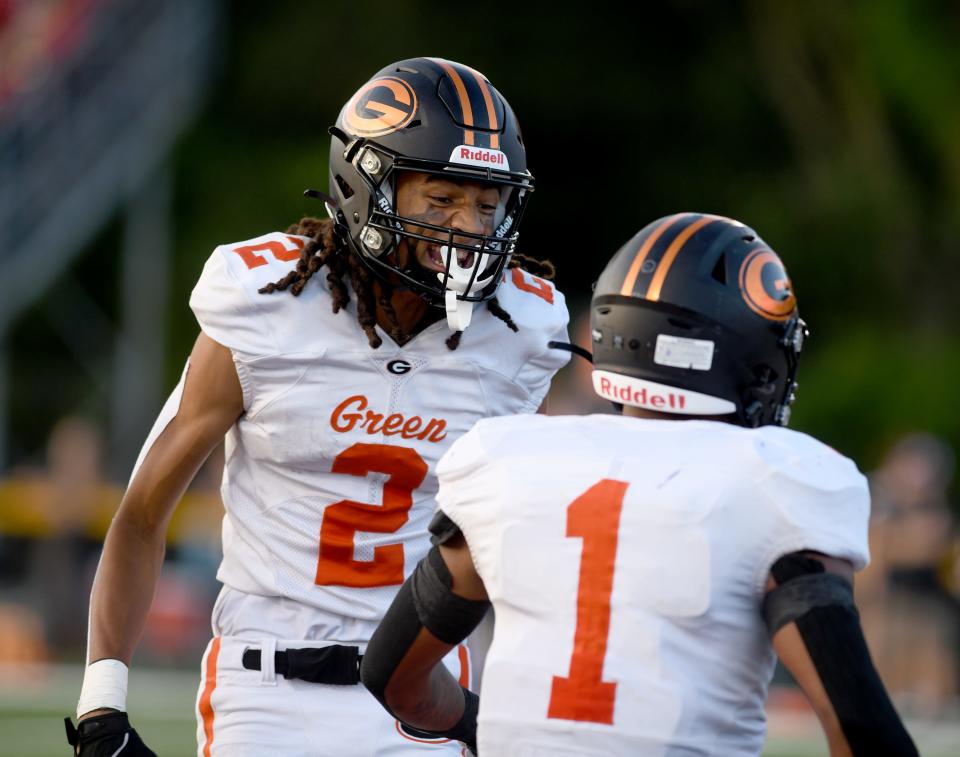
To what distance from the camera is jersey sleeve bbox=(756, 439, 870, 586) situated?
2.59 metres

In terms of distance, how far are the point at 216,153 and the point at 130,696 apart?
33.6ft

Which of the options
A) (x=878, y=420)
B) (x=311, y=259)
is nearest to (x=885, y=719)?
(x=311, y=259)

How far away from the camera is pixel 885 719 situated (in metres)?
2.52

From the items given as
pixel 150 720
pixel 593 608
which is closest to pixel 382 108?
pixel 593 608

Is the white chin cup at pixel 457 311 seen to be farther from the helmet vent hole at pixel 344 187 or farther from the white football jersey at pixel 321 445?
the helmet vent hole at pixel 344 187

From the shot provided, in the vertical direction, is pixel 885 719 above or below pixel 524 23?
above

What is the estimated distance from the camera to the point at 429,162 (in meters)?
3.72

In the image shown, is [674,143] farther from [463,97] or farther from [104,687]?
[104,687]

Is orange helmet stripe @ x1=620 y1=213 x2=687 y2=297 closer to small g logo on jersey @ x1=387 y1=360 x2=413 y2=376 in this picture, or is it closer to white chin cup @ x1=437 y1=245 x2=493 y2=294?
white chin cup @ x1=437 y1=245 x2=493 y2=294

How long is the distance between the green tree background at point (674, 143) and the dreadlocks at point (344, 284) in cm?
1237

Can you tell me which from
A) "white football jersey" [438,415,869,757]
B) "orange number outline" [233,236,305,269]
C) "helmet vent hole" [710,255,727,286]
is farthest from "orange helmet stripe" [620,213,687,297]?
"orange number outline" [233,236,305,269]

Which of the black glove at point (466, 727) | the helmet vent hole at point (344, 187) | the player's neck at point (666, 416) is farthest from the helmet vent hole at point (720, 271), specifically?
the helmet vent hole at point (344, 187)

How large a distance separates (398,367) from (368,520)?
325 millimetres

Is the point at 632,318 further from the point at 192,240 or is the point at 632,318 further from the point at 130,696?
the point at 192,240
